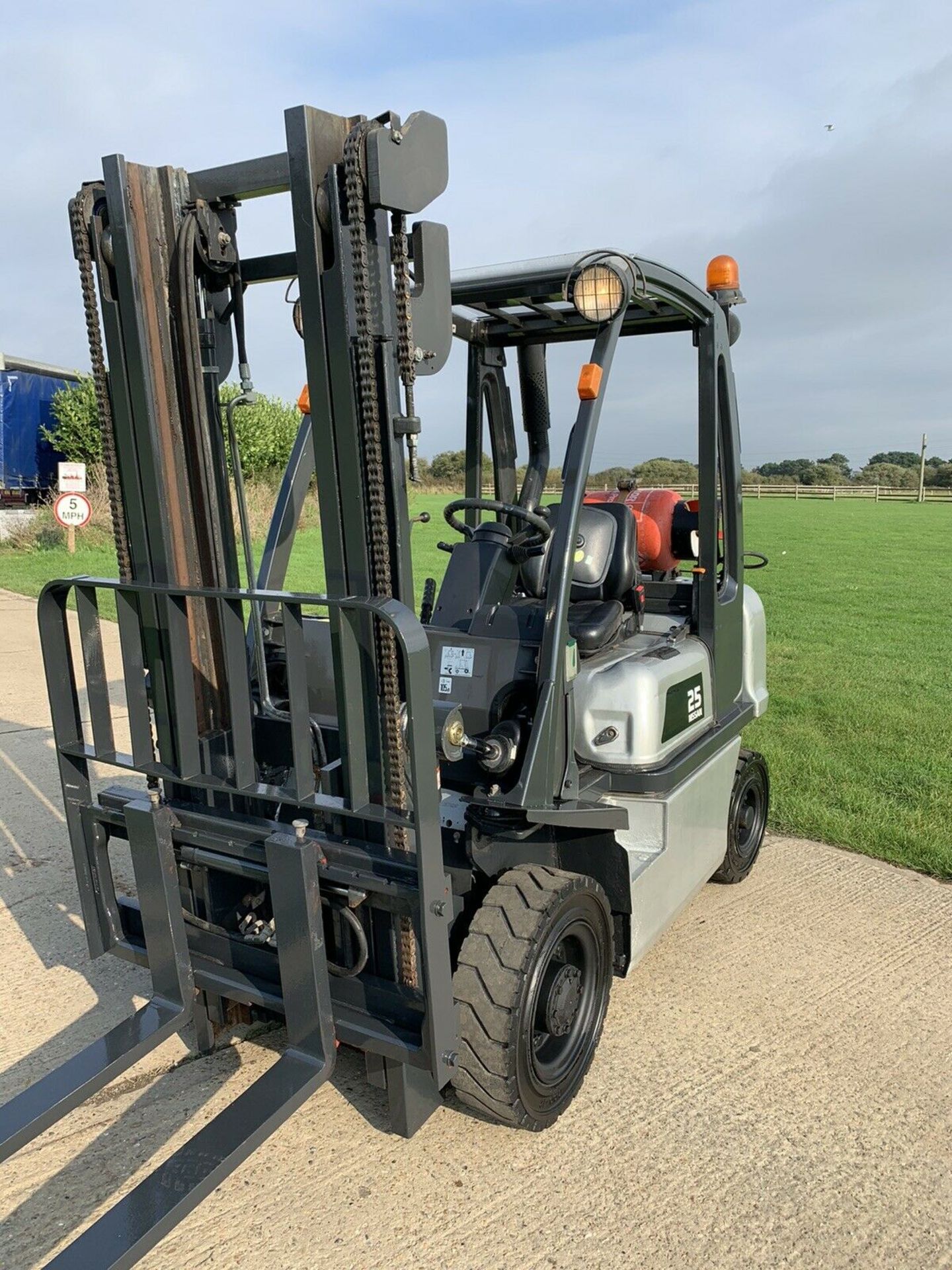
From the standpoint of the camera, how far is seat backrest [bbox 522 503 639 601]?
153 inches

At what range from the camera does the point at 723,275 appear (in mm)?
3994

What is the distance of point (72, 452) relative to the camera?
77.9 ft

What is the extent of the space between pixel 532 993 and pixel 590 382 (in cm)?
187

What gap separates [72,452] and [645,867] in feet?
77.6

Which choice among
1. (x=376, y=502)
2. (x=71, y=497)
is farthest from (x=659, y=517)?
(x=71, y=497)

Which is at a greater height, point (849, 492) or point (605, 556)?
point (605, 556)

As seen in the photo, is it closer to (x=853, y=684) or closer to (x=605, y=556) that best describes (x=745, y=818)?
(x=605, y=556)

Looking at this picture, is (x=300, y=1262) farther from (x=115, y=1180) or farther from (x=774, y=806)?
(x=774, y=806)

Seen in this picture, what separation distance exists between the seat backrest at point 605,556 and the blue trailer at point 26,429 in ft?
75.4

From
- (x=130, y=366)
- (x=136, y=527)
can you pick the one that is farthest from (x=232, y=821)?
(x=130, y=366)

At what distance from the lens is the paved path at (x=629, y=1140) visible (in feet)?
8.17

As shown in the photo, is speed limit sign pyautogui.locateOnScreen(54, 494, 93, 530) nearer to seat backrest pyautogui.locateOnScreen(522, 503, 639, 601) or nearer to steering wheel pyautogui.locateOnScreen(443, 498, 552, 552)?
steering wheel pyautogui.locateOnScreen(443, 498, 552, 552)

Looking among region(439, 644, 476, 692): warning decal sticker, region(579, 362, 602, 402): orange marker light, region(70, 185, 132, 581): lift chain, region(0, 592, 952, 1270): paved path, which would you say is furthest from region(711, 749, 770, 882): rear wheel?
region(70, 185, 132, 581): lift chain

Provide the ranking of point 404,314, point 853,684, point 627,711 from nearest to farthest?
point 404,314 < point 627,711 < point 853,684
